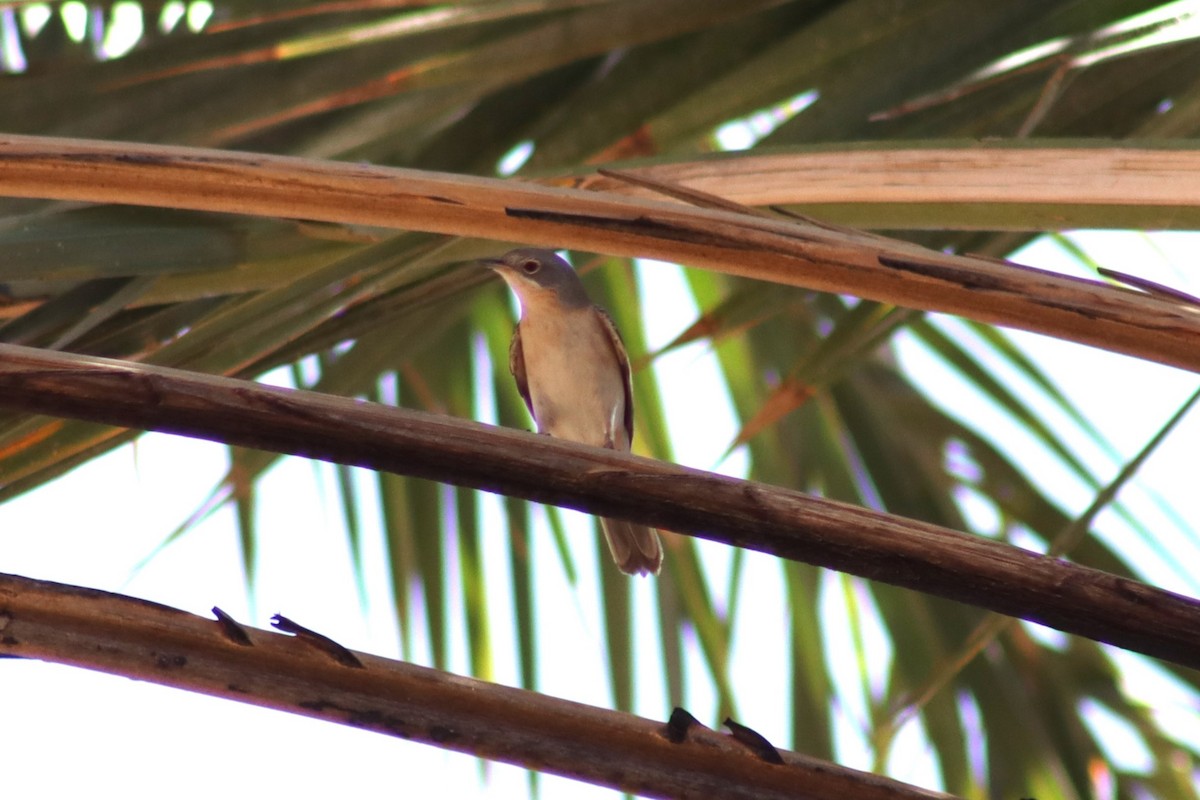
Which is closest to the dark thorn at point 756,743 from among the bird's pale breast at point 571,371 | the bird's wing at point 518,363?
the bird's pale breast at point 571,371

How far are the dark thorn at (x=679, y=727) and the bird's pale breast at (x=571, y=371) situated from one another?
346 centimetres

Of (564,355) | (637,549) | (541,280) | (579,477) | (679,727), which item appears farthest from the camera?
(564,355)

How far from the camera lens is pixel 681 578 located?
137 inches

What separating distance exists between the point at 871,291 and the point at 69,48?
233 centimetres

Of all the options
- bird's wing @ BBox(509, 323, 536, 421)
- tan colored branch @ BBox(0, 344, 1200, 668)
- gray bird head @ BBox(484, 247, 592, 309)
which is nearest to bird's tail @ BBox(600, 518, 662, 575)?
gray bird head @ BBox(484, 247, 592, 309)

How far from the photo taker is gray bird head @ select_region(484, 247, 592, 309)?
4.94 meters

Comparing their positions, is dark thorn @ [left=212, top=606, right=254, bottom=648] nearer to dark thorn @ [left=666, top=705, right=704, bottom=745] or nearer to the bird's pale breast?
dark thorn @ [left=666, top=705, right=704, bottom=745]

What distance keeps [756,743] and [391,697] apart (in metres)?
0.43

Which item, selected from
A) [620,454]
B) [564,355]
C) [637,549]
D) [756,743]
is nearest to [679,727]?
[756,743]

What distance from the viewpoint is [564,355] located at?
16.9ft

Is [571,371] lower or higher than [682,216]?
higher

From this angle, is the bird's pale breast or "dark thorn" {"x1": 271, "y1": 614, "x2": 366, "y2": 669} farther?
the bird's pale breast

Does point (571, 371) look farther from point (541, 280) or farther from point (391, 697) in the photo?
point (391, 697)

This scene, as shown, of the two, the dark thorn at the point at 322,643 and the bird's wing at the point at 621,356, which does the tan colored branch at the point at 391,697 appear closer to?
the dark thorn at the point at 322,643
